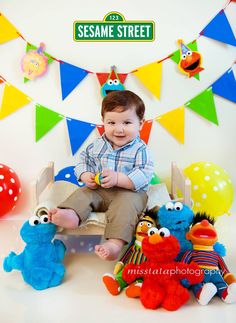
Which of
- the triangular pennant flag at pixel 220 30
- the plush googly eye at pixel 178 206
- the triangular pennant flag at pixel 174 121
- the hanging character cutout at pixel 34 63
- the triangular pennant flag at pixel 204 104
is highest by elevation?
the triangular pennant flag at pixel 220 30

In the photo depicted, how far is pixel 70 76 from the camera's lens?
2561 millimetres

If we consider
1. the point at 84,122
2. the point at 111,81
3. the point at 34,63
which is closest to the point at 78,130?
the point at 84,122

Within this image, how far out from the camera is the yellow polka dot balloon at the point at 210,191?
2.41 m

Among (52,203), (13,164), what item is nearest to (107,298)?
(52,203)

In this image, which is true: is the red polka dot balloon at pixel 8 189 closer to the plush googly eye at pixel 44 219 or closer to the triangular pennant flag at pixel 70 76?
the triangular pennant flag at pixel 70 76

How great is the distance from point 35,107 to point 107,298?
1205mm

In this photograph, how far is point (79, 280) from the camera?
1.91m

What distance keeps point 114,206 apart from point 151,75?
0.87 meters

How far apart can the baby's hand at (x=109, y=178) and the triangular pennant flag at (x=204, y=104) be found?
30.6 inches

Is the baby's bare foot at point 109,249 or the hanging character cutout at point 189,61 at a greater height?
the hanging character cutout at point 189,61

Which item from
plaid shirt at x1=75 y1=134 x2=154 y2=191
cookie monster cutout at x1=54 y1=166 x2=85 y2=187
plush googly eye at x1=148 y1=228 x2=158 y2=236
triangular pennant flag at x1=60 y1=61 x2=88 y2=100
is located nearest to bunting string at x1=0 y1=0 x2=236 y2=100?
triangular pennant flag at x1=60 y1=61 x2=88 y2=100

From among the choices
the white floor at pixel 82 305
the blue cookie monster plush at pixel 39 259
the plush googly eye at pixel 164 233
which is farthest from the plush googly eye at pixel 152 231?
the blue cookie monster plush at pixel 39 259

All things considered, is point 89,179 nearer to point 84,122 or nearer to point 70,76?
point 84,122

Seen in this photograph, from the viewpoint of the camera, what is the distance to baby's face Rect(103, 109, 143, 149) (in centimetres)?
205
